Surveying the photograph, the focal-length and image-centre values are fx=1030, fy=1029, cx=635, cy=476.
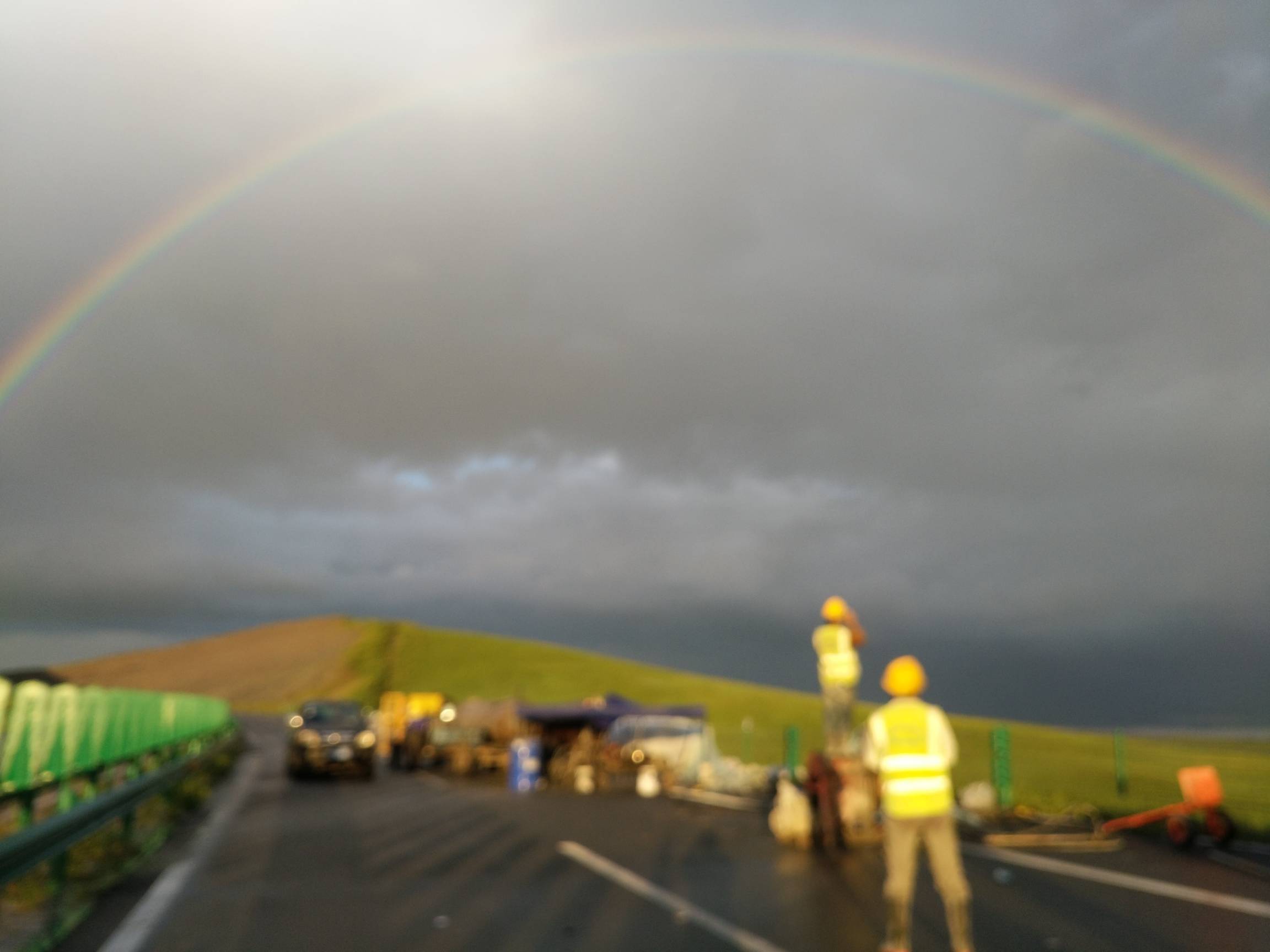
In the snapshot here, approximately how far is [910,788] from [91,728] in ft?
35.0

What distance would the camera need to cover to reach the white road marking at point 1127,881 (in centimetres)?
881

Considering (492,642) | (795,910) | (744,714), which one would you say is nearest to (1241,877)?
(795,910)

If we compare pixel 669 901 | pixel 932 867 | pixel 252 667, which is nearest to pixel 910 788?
pixel 932 867

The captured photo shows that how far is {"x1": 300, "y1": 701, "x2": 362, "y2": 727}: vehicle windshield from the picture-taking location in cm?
2664

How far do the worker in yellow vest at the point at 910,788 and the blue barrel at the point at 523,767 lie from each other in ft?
56.4

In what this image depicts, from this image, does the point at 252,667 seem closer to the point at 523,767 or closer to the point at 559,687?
the point at 559,687

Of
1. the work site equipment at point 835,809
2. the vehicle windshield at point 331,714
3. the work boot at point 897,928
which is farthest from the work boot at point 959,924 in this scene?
the vehicle windshield at point 331,714

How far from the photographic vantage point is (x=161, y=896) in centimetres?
920

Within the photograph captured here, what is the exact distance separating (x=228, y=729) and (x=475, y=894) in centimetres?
3471

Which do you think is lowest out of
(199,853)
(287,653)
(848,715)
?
(199,853)

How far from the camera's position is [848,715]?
40.0 feet

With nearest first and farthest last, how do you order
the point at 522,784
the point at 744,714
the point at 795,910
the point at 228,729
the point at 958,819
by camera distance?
the point at 795,910 → the point at 958,819 → the point at 522,784 → the point at 228,729 → the point at 744,714

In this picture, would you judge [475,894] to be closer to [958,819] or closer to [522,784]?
[958,819]

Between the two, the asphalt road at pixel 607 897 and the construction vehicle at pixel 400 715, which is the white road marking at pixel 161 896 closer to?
the asphalt road at pixel 607 897
